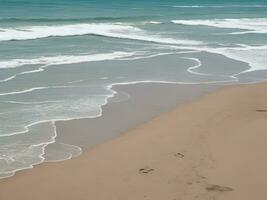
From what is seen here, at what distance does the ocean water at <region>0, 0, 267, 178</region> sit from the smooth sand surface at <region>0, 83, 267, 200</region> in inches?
31.1

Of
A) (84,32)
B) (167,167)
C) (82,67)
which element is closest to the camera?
(167,167)

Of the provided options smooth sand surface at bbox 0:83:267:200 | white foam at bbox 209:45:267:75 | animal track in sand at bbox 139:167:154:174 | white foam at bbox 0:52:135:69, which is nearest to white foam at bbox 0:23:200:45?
white foam at bbox 209:45:267:75

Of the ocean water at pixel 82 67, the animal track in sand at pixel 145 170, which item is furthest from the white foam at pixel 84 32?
the animal track in sand at pixel 145 170

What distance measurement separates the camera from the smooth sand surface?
8.34 metres

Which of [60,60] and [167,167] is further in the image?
[60,60]

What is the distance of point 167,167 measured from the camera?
9.36 meters

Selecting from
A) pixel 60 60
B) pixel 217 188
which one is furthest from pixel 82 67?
pixel 217 188

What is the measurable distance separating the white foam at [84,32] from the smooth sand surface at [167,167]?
1833 centimetres

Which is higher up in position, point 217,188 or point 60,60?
point 217,188

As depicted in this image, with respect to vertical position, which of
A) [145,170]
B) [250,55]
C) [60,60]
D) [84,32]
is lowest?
[84,32]

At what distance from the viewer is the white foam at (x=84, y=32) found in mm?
30391

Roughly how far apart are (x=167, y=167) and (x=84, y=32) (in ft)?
84.5

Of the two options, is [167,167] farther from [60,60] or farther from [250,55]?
[250,55]

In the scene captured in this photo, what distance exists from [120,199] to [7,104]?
6.42m
